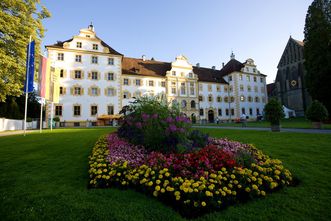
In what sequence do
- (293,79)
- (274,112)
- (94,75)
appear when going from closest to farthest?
1. (274,112)
2. (94,75)
3. (293,79)

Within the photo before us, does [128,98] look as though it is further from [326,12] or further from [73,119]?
[326,12]

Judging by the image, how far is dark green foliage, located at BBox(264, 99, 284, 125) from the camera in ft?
46.7

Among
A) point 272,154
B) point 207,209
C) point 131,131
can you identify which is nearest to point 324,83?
point 272,154

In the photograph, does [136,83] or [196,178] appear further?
[136,83]

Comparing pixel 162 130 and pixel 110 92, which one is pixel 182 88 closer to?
pixel 110 92

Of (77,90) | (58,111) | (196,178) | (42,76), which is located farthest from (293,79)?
(196,178)

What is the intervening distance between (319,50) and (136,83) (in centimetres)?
3280

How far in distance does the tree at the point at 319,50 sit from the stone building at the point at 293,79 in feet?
67.5

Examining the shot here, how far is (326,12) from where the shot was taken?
32.5 metres

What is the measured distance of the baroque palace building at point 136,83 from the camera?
3325 cm

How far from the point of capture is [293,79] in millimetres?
53156

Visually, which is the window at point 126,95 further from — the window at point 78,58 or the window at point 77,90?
the window at point 78,58

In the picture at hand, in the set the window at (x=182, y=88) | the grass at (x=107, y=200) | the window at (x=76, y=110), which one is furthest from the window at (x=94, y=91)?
the grass at (x=107, y=200)

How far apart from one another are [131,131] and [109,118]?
1058 inches
